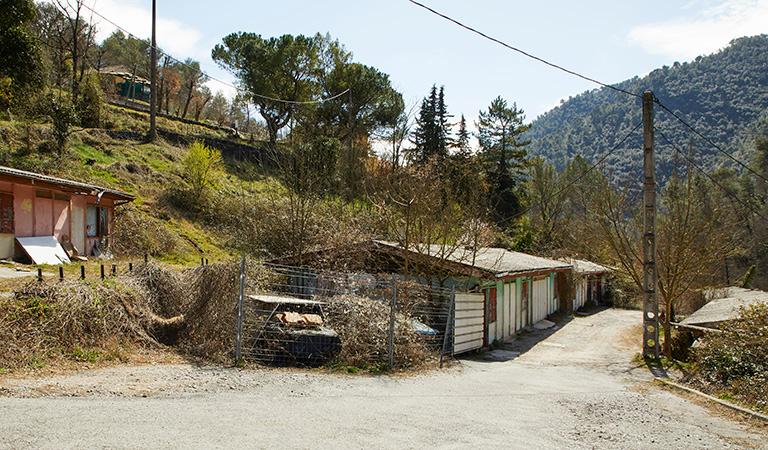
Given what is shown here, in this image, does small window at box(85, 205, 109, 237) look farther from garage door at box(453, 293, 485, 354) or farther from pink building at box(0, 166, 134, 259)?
garage door at box(453, 293, 485, 354)

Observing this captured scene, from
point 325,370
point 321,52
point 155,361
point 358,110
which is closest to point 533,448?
point 325,370

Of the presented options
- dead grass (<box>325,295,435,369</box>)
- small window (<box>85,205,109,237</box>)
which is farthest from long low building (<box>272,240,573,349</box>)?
small window (<box>85,205,109,237</box>)

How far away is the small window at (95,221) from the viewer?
68.3 feet

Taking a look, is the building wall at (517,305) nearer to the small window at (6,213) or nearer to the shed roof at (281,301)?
the shed roof at (281,301)

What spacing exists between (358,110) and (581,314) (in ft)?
73.2

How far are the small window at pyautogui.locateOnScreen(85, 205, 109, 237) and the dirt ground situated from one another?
41.9 feet

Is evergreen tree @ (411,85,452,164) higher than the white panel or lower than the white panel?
higher

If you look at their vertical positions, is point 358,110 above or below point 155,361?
above

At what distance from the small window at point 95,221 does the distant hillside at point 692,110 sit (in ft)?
260

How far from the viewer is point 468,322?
15211 mm

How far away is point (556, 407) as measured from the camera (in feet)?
30.8

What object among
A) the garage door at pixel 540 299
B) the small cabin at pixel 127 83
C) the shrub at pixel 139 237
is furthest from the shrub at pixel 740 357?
the small cabin at pixel 127 83

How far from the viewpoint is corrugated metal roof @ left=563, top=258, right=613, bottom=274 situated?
116 feet

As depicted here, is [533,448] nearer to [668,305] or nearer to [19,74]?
[668,305]
